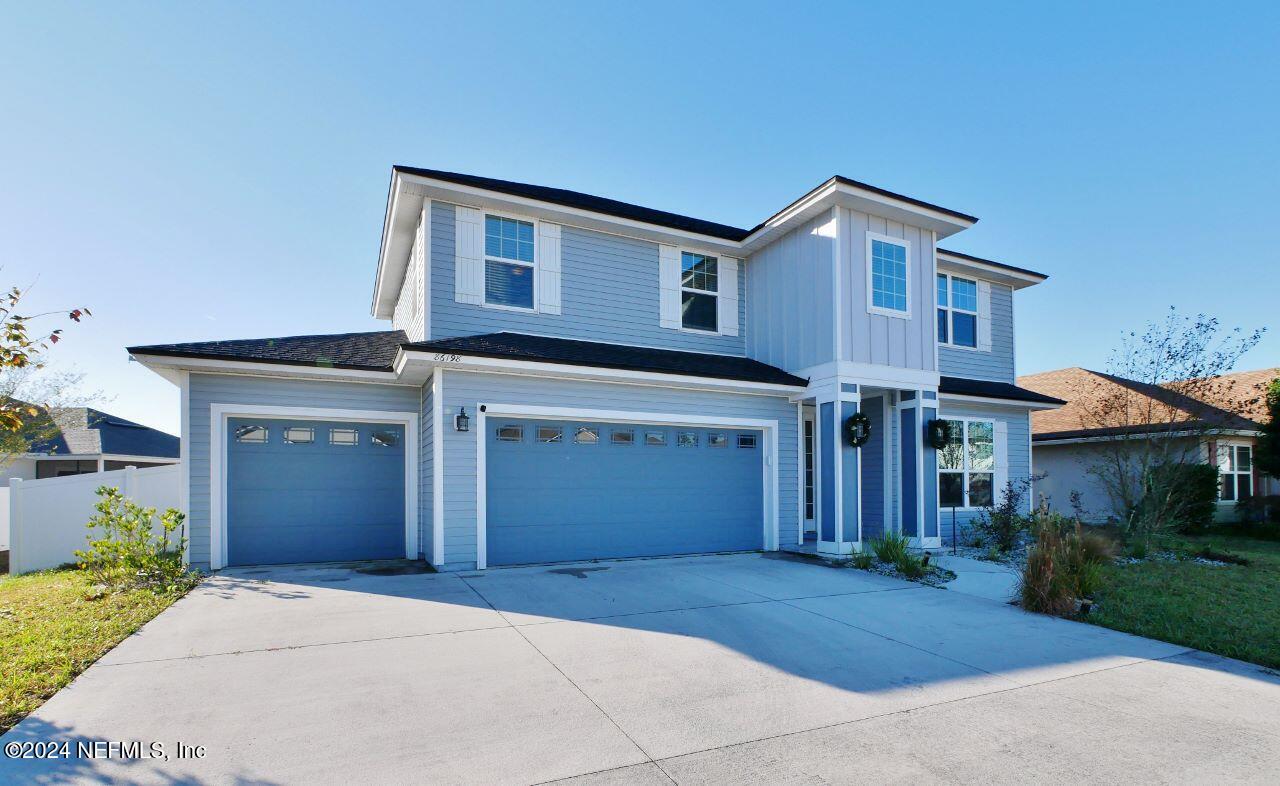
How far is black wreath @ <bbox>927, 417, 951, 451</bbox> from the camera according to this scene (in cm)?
1112

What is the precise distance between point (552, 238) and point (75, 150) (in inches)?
260

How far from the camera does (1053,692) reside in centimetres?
451

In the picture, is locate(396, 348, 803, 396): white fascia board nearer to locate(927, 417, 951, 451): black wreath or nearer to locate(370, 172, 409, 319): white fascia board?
locate(927, 417, 951, 451): black wreath

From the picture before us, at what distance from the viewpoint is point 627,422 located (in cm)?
997

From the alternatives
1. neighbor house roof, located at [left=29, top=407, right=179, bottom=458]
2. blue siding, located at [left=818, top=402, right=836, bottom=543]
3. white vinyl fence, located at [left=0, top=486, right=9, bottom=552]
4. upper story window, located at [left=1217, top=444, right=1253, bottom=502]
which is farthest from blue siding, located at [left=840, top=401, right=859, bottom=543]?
neighbor house roof, located at [left=29, top=407, right=179, bottom=458]

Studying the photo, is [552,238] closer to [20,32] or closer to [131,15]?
[131,15]

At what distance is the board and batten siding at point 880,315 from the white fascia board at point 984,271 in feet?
7.81

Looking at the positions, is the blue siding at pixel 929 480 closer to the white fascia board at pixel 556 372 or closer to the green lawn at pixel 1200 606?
the white fascia board at pixel 556 372

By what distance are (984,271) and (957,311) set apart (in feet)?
3.25

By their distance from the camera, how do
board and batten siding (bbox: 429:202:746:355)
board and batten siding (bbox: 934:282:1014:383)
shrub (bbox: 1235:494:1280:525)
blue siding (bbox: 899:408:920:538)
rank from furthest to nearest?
shrub (bbox: 1235:494:1280:525)
board and batten siding (bbox: 934:282:1014:383)
blue siding (bbox: 899:408:920:538)
board and batten siding (bbox: 429:202:746:355)

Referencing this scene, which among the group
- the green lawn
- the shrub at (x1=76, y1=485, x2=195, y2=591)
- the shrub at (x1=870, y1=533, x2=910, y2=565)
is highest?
the shrub at (x1=76, y1=485, x2=195, y2=591)

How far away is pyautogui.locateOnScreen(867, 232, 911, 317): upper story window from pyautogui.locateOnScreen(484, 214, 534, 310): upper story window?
5527mm

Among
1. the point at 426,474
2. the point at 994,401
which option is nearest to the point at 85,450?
the point at 426,474

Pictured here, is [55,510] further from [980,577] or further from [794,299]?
[980,577]
